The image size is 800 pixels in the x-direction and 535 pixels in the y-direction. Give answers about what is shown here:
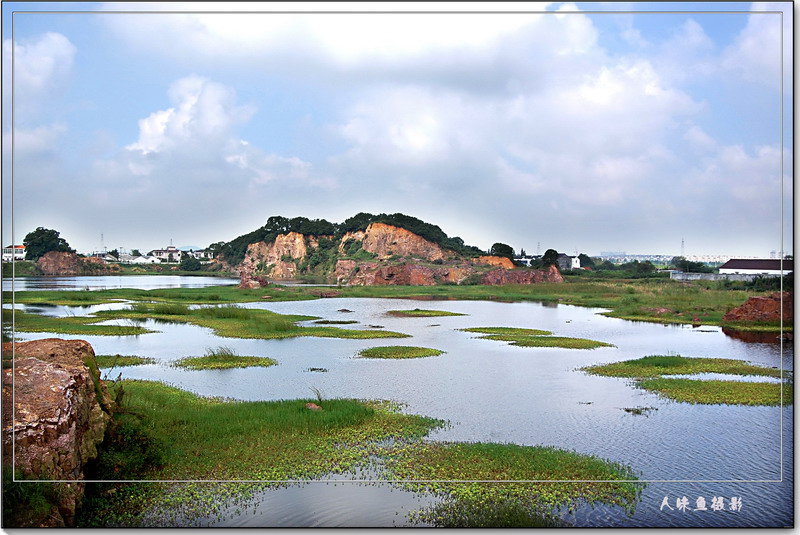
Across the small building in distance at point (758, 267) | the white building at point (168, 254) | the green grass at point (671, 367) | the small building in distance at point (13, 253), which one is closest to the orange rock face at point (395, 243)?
the white building at point (168, 254)

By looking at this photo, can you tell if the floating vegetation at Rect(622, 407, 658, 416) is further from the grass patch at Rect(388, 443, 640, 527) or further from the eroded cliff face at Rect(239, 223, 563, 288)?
the eroded cliff face at Rect(239, 223, 563, 288)

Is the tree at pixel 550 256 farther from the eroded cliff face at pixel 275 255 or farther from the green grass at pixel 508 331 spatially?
the eroded cliff face at pixel 275 255

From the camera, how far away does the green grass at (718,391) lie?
687 cm

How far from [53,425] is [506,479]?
11.2 ft

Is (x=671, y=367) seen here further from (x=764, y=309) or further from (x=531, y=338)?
(x=531, y=338)

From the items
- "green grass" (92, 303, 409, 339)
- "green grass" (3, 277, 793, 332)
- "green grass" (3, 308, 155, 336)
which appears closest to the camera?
"green grass" (3, 308, 155, 336)

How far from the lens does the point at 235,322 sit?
12109 mm

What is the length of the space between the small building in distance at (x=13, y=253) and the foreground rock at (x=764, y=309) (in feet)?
21.9

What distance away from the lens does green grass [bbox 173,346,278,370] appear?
856 cm

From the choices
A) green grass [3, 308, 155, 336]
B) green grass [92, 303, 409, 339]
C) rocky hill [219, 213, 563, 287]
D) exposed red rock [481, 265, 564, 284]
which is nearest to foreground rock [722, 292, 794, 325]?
rocky hill [219, 213, 563, 287]

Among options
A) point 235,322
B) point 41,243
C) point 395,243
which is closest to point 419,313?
point 395,243

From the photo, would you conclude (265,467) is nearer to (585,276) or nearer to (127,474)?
(127,474)

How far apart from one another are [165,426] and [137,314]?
6424 millimetres

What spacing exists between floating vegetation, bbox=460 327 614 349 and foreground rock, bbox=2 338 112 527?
7739mm
